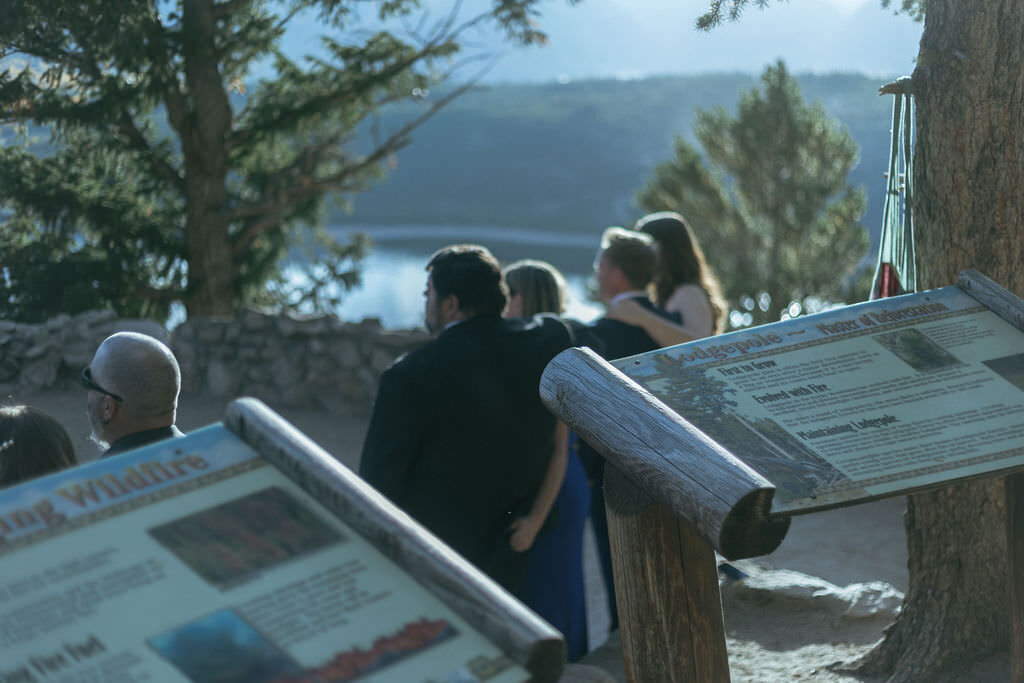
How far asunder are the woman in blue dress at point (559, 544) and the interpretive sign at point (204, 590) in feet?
5.09

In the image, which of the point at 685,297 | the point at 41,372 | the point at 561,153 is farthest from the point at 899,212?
the point at 561,153

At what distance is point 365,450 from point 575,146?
237 ft

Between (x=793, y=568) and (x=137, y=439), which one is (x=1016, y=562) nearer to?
(x=137, y=439)

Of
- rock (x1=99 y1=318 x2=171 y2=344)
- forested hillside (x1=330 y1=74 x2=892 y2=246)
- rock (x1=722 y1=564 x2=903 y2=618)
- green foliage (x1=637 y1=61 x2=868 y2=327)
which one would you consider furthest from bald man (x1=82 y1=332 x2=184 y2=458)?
forested hillside (x1=330 y1=74 x2=892 y2=246)

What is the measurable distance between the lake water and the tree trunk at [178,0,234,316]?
23679 millimetres

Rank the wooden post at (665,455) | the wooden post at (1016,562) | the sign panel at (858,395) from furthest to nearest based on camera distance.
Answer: the wooden post at (1016,562), the sign panel at (858,395), the wooden post at (665,455)

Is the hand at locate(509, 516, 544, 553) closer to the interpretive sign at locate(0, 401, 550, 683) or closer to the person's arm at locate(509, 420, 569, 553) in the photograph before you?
the person's arm at locate(509, 420, 569, 553)

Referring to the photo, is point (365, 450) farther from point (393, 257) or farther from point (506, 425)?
point (393, 257)

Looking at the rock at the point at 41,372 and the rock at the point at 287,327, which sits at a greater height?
the rock at the point at 41,372

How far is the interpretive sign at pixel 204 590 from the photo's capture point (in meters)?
1.30

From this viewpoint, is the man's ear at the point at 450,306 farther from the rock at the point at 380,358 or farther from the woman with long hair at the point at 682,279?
the rock at the point at 380,358

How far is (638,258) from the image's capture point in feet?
12.1

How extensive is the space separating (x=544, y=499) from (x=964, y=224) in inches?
59.0

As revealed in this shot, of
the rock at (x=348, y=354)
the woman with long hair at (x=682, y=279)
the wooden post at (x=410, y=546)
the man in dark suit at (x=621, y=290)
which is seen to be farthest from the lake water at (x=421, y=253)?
the wooden post at (x=410, y=546)
